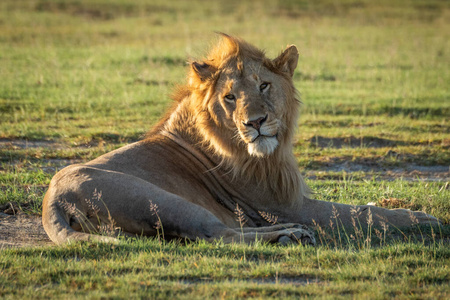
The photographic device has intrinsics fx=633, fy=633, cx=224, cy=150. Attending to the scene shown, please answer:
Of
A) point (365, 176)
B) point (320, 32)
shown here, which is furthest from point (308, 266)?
point (320, 32)

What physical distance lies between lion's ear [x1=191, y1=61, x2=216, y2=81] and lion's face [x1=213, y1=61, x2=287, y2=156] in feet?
0.34

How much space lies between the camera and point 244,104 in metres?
4.88

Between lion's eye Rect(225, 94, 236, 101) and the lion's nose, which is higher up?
lion's eye Rect(225, 94, 236, 101)

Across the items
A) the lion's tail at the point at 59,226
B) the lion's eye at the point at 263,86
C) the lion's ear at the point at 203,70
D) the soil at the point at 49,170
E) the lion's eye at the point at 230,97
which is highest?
the lion's ear at the point at 203,70

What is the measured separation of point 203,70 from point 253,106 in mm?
629

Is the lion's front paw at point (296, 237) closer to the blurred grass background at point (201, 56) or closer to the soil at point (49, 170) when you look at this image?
the blurred grass background at point (201, 56)

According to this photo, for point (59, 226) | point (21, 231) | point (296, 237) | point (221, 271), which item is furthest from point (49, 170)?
point (221, 271)

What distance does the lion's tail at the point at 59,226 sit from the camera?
4293mm

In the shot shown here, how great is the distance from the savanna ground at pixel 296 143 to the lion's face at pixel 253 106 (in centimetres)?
78

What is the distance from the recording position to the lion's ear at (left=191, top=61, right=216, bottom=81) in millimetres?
5199

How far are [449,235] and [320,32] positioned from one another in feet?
54.8

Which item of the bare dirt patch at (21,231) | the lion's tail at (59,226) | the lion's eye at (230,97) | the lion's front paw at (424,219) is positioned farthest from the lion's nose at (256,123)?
the bare dirt patch at (21,231)

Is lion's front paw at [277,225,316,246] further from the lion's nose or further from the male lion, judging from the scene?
the lion's nose

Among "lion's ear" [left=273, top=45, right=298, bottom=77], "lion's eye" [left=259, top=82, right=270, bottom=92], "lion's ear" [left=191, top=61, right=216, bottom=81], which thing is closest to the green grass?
"lion's eye" [left=259, top=82, right=270, bottom=92]
